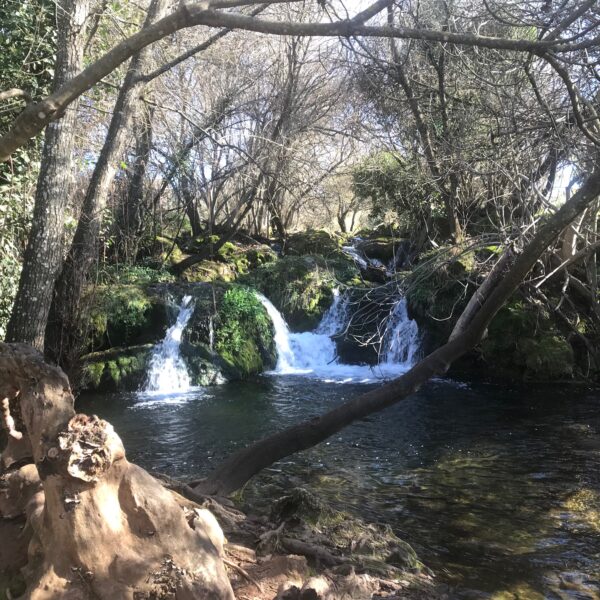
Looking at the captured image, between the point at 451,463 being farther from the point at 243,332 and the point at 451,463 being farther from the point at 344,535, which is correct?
the point at 243,332

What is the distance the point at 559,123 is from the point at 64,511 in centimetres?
619

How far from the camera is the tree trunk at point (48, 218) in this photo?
620cm

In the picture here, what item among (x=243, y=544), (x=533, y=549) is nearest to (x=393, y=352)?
(x=533, y=549)

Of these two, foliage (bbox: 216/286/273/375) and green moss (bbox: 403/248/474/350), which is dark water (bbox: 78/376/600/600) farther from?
green moss (bbox: 403/248/474/350)

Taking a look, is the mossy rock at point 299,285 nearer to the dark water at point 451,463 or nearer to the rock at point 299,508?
the dark water at point 451,463

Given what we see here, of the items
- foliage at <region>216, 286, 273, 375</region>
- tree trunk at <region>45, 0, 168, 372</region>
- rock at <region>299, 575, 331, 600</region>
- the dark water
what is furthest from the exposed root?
foliage at <region>216, 286, 273, 375</region>

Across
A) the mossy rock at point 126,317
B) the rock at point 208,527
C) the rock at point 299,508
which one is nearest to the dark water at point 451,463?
the rock at point 299,508

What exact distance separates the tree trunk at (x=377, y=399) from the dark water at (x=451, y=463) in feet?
3.71

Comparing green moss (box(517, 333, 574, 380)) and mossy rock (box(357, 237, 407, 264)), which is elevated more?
mossy rock (box(357, 237, 407, 264))

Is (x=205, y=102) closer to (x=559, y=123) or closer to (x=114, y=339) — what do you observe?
(x=114, y=339)

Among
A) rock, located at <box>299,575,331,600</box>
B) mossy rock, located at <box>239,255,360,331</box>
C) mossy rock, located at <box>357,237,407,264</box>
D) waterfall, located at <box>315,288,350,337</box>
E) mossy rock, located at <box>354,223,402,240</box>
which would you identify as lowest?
rock, located at <box>299,575,331,600</box>

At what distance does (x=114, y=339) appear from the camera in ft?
38.8

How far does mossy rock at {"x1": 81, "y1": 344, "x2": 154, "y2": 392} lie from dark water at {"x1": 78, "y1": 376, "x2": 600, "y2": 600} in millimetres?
483

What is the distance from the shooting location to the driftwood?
86.0 inches
